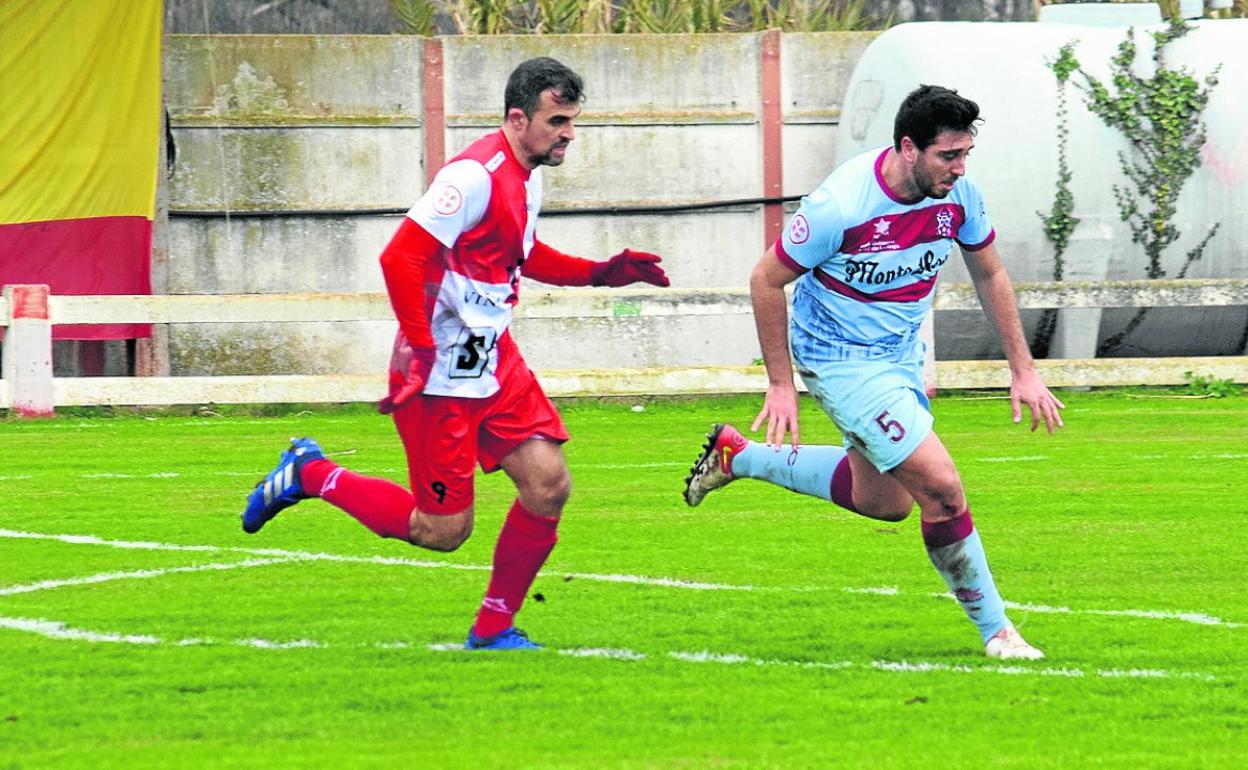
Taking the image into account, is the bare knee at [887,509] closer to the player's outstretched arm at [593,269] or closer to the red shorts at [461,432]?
the player's outstretched arm at [593,269]

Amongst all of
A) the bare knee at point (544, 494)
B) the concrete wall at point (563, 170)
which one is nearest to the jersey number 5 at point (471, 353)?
the bare knee at point (544, 494)

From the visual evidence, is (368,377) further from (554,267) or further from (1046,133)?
(554,267)

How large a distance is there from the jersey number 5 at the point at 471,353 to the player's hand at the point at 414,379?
93 millimetres

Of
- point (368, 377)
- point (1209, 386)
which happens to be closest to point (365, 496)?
point (368, 377)

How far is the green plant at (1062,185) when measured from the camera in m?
18.0

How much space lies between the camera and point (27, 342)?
1554 cm

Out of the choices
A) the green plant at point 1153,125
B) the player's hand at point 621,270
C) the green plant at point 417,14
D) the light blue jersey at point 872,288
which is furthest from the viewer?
the green plant at point 417,14

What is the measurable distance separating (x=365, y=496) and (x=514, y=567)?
73 cm

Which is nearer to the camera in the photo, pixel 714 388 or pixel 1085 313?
pixel 714 388

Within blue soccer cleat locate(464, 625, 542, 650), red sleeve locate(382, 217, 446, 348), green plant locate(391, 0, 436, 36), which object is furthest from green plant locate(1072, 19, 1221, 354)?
red sleeve locate(382, 217, 446, 348)

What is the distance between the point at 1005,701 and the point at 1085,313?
1316 cm

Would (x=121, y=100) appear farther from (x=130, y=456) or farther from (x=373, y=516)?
(x=373, y=516)

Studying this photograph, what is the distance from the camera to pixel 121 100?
17.5m

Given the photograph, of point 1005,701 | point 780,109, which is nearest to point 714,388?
point 780,109
